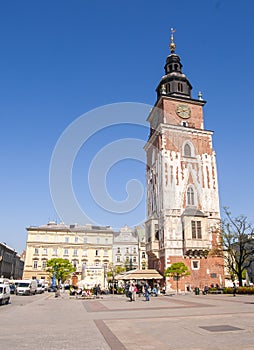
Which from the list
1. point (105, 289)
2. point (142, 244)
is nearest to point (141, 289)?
point (105, 289)

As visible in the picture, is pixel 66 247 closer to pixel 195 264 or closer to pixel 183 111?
pixel 195 264

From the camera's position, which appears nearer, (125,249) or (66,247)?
(66,247)

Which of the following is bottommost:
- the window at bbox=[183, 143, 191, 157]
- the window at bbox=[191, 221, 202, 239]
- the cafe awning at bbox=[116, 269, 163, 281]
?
the cafe awning at bbox=[116, 269, 163, 281]

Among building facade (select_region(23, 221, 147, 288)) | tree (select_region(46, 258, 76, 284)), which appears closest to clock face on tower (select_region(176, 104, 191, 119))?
tree (select_region(46, 258, 76, 284))

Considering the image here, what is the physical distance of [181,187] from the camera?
4700 centimetres

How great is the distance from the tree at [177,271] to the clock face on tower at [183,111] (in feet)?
77.4

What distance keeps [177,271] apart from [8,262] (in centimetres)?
7183

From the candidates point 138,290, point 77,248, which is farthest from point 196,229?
point 77,248

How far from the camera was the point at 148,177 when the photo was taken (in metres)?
55.0

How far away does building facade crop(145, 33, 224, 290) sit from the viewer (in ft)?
145

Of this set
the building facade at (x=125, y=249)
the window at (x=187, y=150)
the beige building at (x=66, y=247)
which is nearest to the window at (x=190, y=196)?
the window at (x=187, y=150)

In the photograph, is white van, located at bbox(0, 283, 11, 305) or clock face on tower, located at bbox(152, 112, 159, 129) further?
clock face on tower, located at bbox(152, 112, 159, 129)

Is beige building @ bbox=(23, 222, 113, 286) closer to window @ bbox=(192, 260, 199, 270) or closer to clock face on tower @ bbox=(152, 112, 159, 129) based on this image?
clock face on tower @ bbox=(152, 112, 159, 129)

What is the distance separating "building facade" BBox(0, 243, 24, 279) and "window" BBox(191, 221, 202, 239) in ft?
196
